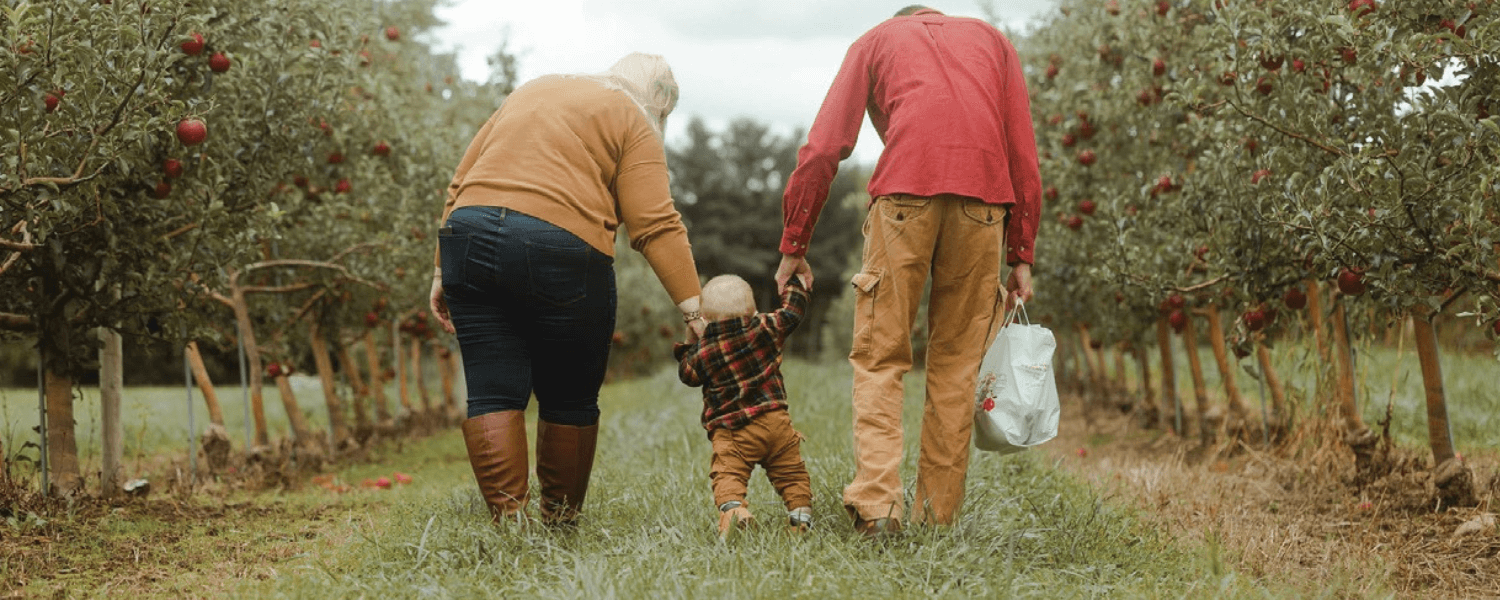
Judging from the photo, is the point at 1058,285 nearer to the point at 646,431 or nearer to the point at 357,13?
the point at 646,431

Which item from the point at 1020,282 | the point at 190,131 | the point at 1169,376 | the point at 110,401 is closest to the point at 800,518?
the point at 1020,282

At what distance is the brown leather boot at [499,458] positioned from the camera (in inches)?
131

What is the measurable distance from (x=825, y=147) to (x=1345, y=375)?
336cm

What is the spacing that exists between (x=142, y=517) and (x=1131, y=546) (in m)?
3.70

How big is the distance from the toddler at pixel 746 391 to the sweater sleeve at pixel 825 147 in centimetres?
19

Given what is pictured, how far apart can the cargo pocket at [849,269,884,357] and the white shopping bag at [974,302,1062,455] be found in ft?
1.35

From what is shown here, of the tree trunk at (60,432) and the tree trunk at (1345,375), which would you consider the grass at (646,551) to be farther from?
the tree trunk at (1345,375)

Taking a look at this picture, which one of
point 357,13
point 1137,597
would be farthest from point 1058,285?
point 1137,597

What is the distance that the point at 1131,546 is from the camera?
11.2 ft

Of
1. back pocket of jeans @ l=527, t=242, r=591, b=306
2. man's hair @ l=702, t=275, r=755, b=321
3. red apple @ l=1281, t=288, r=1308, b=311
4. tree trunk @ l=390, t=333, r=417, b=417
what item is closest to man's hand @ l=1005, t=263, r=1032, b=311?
man's hair @ l=702, t=275, r=755, b=321

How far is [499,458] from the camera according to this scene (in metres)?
3.34

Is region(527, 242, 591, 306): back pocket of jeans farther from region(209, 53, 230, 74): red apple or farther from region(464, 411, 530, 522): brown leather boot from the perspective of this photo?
region(209, 53, 230, 74): red apple

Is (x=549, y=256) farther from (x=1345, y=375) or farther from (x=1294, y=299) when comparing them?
(x=1345, y=375)

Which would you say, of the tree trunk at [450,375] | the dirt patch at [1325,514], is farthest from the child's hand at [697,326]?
the tree trunk at [450,375]
